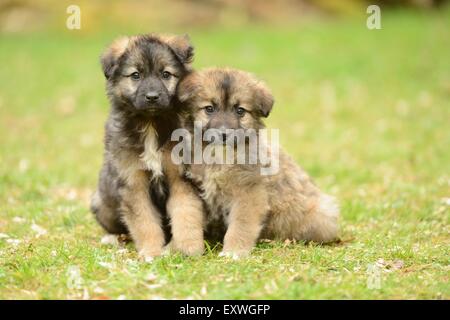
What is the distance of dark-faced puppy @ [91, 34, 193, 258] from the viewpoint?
5.80 meters

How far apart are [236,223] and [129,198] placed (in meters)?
0.94

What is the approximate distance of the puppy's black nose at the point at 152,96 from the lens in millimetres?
5633

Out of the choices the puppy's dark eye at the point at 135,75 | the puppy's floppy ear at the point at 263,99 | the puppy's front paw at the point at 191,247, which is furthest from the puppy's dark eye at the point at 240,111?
the puppy's front paw at the point at 191,247

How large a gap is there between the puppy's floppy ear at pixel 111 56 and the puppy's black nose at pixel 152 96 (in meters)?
0.50

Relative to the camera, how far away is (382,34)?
1738cm

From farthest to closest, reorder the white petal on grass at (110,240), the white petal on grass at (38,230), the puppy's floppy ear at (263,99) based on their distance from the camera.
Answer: the white petal on grass at (38,230), the white petal on grass at (110,240), the puppy's floppy ear at (263,99)

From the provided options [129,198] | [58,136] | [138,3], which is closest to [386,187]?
[129,198]

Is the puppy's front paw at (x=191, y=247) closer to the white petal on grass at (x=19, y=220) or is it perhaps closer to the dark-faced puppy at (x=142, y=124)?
the dark-faced puppy at (x=142, y=124)

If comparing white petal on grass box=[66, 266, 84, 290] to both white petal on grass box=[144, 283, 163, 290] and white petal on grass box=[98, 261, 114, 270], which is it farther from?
white petal on grass box=[144, 283, 163, 290]

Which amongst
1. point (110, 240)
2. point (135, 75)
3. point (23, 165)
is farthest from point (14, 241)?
point (23, 165)
